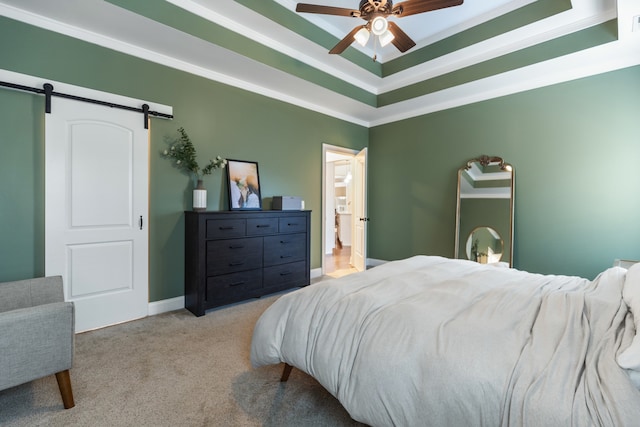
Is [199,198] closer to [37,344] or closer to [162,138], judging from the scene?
[162,138]

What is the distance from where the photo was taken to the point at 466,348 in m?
1.09

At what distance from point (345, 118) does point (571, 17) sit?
3.00 m

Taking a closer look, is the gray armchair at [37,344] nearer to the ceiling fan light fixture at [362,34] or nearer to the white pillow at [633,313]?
the white pillow at [633,313]

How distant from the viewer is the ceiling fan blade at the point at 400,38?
97.9 inches

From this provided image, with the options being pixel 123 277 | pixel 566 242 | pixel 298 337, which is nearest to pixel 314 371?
pixel 298 337

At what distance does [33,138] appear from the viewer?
2.43m

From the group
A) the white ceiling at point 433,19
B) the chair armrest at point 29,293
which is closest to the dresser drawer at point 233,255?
the chair armrest at point 29,293

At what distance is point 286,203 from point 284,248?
607 millimetres

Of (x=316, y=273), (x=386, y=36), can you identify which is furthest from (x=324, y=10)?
(x=316, y=273)

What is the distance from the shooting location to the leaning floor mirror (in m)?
3.75

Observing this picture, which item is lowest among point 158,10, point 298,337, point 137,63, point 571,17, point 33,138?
point 298,337

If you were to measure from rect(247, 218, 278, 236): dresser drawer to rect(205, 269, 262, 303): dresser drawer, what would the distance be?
0.47 meters

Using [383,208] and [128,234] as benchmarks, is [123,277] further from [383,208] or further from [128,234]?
[383,208]

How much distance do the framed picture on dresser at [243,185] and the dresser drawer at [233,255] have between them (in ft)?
1.60
